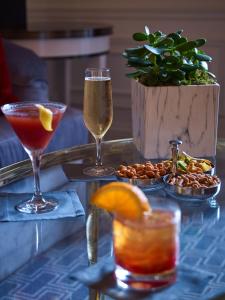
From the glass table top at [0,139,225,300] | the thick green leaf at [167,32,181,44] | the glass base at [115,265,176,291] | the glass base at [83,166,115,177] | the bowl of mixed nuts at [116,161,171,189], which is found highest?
the thick green leaf at [167,32,181,44]

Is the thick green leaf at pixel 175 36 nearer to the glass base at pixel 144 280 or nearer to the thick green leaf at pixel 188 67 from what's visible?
the thick green leaf at pixel 188 67

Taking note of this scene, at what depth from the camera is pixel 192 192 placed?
3.05 ft

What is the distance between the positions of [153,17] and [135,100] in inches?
81.2

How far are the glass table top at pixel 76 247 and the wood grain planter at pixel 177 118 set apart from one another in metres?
0.16

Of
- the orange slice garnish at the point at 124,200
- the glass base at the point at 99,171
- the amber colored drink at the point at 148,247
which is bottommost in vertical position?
the glass base at the point at 99,171

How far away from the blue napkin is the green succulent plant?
12.6 inches

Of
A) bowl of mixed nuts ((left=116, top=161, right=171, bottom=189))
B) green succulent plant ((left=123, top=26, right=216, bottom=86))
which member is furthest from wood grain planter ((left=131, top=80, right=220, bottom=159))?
bowl of mixed nuts ((left=116, top=161, right=171, bottom=189))

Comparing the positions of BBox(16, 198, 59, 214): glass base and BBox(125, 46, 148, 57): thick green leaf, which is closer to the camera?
BBox(16, 198, 59, 214): glass base

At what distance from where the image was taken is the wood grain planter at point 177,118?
1.13m

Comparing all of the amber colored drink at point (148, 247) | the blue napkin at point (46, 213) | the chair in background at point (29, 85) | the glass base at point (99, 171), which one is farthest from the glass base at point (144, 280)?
the chair in background at point (29, 85)

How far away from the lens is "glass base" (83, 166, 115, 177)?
1103mm

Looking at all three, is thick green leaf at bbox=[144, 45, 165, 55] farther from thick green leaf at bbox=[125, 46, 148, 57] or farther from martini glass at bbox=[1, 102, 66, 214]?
martini glass at bbox=[1, 102, 66, 214]

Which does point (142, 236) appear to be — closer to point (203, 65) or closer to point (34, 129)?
point (34, 129)

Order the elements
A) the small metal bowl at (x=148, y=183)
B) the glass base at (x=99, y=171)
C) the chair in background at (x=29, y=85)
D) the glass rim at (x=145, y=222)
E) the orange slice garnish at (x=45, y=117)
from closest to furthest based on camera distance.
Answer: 1. the glass rim at (x=145, y=222)
2. the orange slice garnish at (x=45, y=117)
3. the small metal bowl at (x=148, y=183)
4. the glass base at (x=99, y=171)
5. the chair in background at (x=29, y=85)
